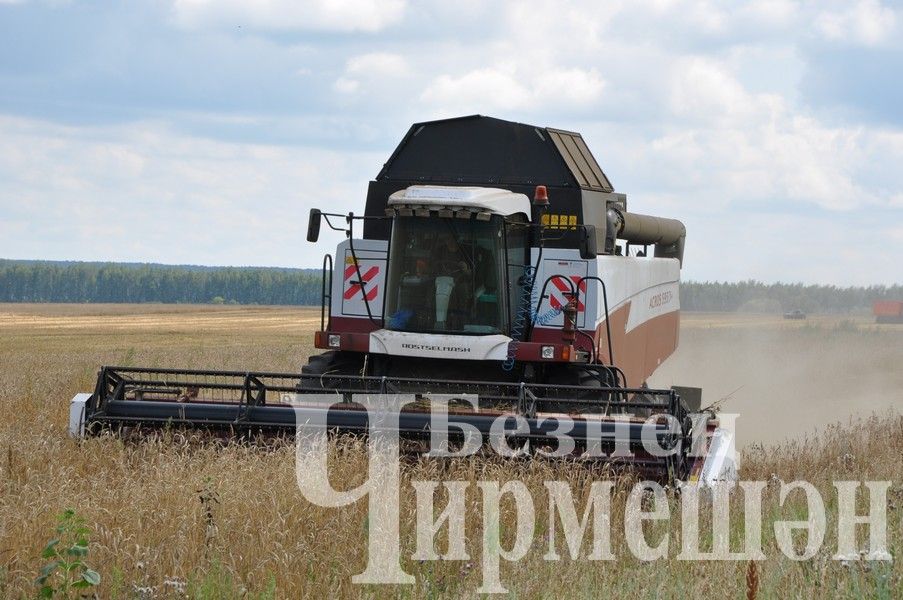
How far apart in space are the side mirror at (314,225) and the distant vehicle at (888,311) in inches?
1942

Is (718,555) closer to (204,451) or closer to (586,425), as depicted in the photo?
(586,425)

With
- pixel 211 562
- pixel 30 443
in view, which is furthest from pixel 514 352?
pixel 211 562

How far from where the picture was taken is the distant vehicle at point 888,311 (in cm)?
5523

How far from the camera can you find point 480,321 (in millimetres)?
9367

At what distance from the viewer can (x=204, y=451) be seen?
747cm

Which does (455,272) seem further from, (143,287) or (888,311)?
(143,287)

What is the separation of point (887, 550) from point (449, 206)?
15.0ft

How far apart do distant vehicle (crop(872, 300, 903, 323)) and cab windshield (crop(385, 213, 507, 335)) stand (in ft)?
160

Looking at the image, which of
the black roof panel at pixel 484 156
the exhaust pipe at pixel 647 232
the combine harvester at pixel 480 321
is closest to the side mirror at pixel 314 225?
the combine harvester at pixel 480 321

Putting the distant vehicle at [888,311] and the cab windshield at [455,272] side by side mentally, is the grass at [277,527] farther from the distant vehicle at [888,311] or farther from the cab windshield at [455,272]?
the distant vehicle at [888,311]

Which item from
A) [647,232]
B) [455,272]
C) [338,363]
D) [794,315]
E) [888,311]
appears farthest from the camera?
[888,311]

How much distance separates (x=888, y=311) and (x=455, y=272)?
2081 inches

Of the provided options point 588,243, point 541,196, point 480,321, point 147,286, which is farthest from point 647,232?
point 147,286

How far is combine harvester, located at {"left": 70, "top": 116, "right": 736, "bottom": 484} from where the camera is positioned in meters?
7.84
